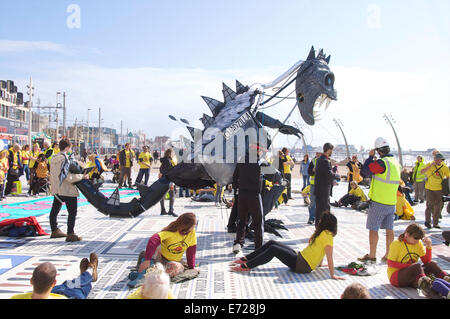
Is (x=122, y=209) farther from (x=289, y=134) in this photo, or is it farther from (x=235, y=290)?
(x=289, y=134)

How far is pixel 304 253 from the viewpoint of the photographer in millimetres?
4918

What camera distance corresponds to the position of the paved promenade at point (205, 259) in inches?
165

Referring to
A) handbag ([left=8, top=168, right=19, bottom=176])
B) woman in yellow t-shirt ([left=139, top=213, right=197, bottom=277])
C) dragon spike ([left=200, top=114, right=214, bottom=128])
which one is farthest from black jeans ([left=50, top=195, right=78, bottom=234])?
handbag ([left=8, top=168, right=19, bottom=176])

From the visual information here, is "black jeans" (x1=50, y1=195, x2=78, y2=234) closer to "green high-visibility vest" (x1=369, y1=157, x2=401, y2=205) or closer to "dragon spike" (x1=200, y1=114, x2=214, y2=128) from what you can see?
"dragon spike" (x1=200, y1=114, x2=214, y2=128)

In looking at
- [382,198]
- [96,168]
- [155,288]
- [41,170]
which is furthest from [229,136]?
[41,170]

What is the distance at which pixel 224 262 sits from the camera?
5367 millimetres

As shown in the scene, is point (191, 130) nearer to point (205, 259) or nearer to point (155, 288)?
point (205, 259)

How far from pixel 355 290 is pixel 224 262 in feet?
9.49

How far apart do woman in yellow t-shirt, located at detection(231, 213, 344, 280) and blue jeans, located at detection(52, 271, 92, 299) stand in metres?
1.88

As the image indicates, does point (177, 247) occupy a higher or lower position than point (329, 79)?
lower

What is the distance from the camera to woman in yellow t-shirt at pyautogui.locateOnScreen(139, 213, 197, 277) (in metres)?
4.41

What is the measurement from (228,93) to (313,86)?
1.59 m

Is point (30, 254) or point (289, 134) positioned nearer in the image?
point (30, 254)

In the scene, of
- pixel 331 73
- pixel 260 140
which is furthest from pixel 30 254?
pixel 331 73
